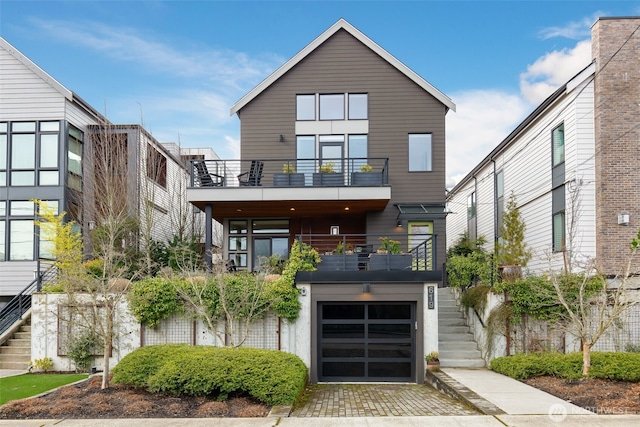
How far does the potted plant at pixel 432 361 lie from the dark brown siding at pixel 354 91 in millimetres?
6762

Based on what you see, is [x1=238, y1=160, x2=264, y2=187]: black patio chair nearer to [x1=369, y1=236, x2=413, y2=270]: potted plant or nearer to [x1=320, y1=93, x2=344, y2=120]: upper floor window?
[x1=320, y1=93, x2=344, y2=120]: upper floor window

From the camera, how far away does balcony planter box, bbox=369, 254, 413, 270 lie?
45.1 ft

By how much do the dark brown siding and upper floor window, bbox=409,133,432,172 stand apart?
197 mm

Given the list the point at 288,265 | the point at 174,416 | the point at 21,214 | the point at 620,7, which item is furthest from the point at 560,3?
the point at 21,214

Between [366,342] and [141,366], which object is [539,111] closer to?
[366,342]

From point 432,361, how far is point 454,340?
83.4 inches

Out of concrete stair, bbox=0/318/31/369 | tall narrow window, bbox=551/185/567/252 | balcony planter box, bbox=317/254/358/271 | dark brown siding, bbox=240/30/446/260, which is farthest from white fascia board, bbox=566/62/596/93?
concrete stair, bbox=0/318/31/369

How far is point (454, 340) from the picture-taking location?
14.6 meters

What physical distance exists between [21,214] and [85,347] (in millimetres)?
7509

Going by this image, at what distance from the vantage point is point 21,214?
1819 centimetres

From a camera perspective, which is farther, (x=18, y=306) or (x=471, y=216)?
(x=471, y=216)

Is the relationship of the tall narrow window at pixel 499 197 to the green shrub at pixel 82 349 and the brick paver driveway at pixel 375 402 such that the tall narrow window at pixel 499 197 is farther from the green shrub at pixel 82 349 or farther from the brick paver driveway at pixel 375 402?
the green shrub at pixel 82 349

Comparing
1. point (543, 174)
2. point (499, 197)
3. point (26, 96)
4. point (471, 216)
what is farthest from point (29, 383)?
point (471, 216)

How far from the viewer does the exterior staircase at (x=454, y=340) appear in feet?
44.4
